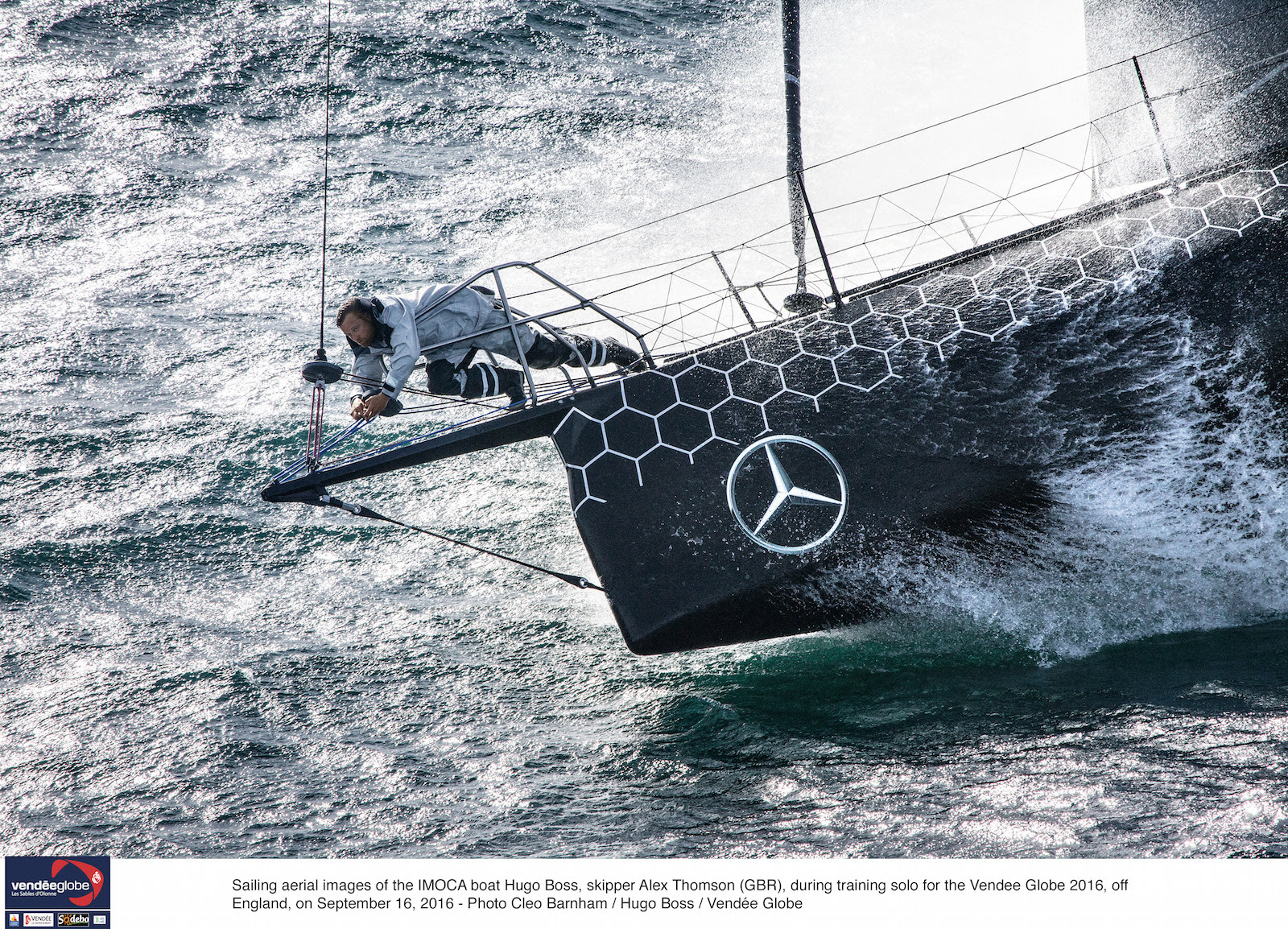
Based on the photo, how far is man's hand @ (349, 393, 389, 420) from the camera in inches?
163

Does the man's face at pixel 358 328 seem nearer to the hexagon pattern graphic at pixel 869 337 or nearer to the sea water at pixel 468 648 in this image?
the hexagon pattern graphic at pixel 869 337

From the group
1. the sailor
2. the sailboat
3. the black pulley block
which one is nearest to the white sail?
the sailboat

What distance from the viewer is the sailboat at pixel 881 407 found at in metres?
4.36

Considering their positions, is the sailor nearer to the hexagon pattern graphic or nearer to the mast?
the hexagon pattern graphic

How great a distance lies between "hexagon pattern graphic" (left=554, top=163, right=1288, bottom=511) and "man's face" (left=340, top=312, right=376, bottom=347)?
3.17 ft

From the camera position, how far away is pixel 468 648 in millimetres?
4902
